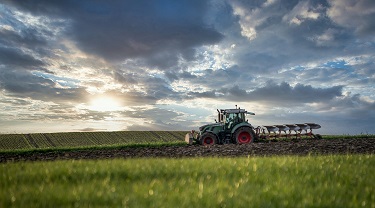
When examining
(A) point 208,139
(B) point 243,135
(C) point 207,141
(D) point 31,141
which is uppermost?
(B) point 243,135

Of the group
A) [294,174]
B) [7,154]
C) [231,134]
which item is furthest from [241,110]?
[7,154]

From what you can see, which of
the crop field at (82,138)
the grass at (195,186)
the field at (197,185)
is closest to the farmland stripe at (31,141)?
the crop field at (82,138)

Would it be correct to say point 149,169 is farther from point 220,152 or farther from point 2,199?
point 220,152

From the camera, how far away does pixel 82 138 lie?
5712cm

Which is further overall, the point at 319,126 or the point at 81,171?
the point at 319,126

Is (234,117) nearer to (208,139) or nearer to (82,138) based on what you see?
(208,139)

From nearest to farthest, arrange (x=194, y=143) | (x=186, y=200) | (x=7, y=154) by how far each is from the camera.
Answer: (x=186, y=200)
(x=7, y=154)
(x=194, y=143)

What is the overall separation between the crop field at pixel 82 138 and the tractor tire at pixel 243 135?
27647 mm

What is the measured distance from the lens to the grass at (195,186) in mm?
5676

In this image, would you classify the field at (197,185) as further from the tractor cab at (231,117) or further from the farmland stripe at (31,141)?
the farmland stripe at (31,141)

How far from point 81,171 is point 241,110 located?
62.3 feet

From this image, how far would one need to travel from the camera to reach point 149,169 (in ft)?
28.5

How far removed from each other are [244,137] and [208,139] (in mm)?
3013

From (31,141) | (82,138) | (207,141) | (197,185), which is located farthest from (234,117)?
(31,141)
